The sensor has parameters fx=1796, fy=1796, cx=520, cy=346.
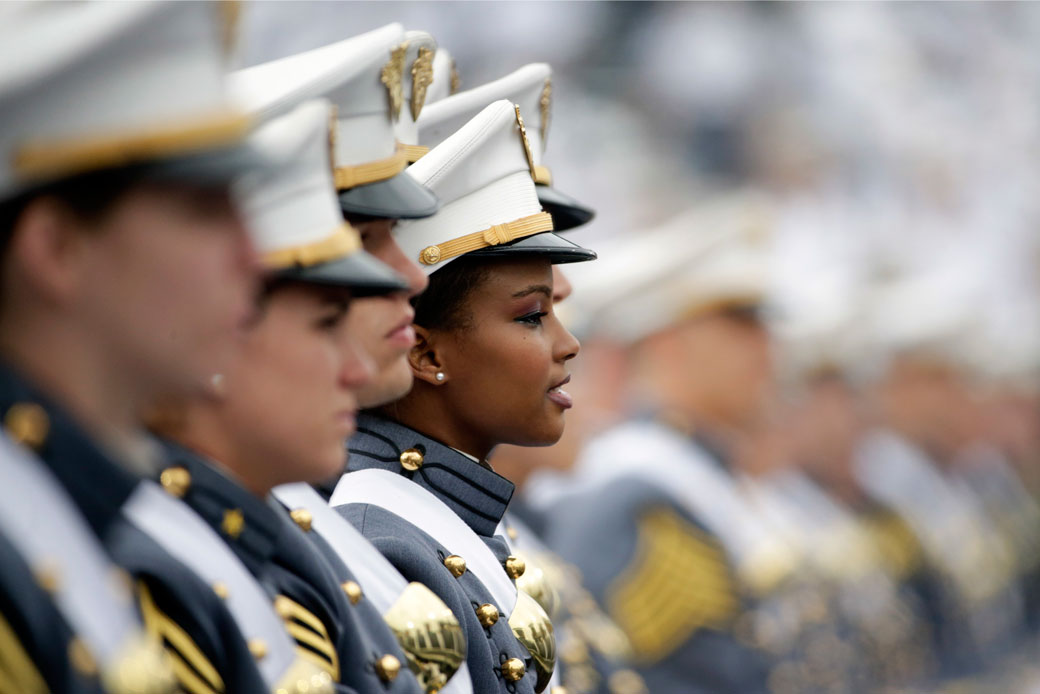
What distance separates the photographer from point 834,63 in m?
28.1

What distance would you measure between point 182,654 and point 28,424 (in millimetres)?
467

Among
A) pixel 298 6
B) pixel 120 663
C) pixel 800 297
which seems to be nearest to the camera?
pixel 120 663

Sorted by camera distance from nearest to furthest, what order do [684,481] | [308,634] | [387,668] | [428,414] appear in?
[308,634] → [387,668] → [428,414] → [684,481]

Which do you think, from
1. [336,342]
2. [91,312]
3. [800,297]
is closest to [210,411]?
[336,342]

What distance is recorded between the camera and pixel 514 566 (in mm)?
3514

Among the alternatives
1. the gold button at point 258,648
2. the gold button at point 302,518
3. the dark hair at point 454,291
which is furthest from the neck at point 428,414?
the gold button at point 258,648

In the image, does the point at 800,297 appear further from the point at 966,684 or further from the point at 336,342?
the point at 336,342

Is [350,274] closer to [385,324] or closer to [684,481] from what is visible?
[385,324]

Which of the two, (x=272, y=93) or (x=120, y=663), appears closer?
(x=120, y=663)

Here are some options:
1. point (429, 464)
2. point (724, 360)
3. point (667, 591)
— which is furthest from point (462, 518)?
point (724, 360)

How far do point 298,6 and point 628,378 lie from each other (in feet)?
45.4

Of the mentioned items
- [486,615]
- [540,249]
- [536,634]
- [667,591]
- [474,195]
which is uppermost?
[474,195]

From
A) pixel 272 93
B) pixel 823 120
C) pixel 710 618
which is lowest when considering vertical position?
pixel 823 120

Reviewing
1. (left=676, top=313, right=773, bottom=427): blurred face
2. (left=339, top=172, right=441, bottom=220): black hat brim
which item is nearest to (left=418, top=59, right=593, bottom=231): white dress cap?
(left=339, top=172, right=441, bottom=220): black hat brim
